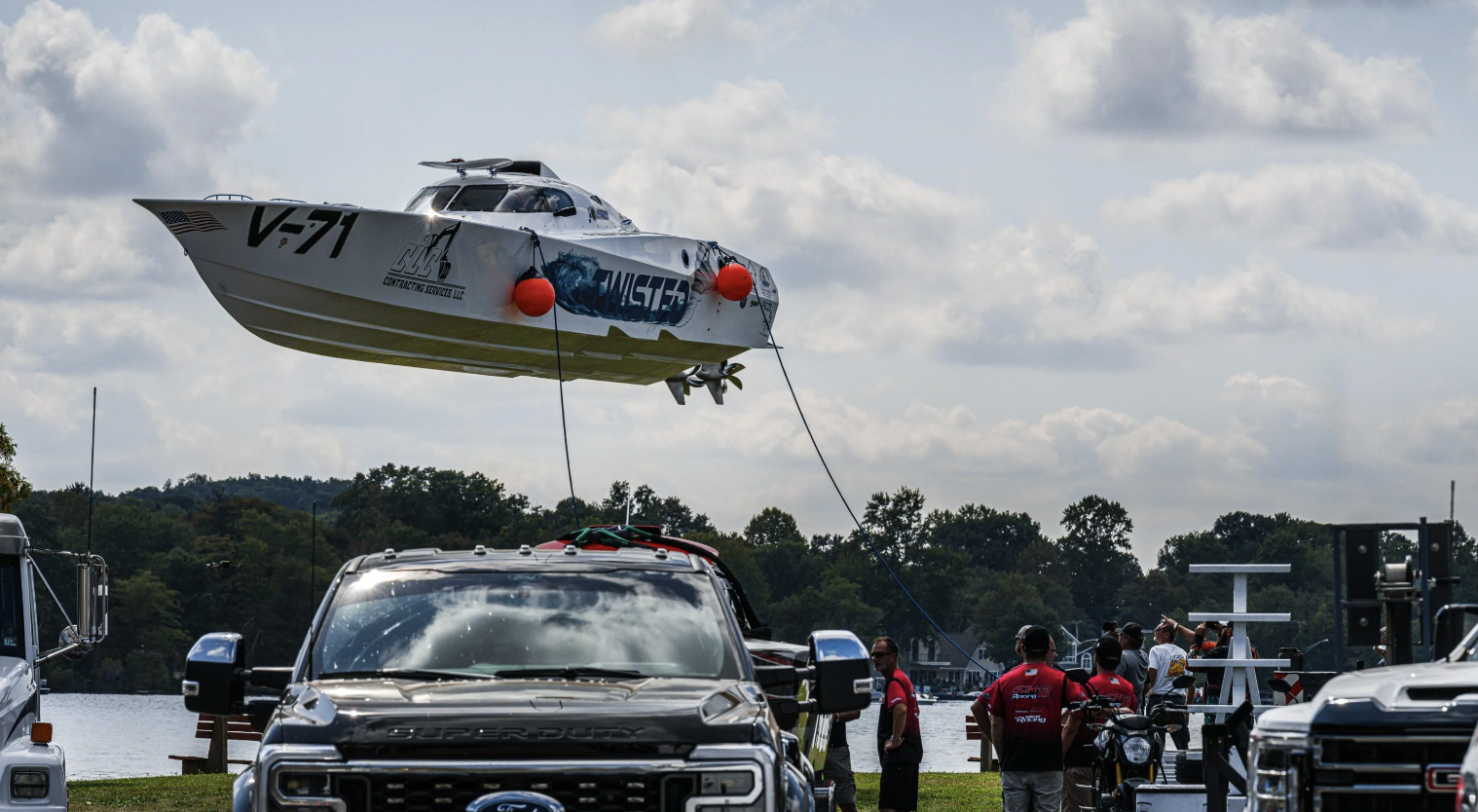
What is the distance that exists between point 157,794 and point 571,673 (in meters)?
13.8

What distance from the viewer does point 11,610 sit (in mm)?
10656

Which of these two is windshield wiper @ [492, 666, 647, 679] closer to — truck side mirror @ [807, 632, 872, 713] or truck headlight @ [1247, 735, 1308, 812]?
truck side mirror @ [807, 632, 872, 713]

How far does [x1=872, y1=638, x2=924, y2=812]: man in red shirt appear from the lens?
13.8 metres

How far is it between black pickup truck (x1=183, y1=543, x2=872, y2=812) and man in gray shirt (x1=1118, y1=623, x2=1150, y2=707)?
1000 cm

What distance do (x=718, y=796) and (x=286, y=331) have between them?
2090 centimetres

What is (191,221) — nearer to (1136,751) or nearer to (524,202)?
(524,202)

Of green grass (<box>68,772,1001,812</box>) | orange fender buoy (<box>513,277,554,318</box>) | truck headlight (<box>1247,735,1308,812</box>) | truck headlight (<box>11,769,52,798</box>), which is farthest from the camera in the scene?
orange fender buoy (<box>513,277,554,318</box>)

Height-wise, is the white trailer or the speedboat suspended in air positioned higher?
the speedboat suspended in air

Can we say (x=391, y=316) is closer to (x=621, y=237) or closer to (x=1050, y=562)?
(x=621, y=237)

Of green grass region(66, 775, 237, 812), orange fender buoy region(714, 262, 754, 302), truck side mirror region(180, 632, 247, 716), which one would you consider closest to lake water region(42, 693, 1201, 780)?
green grass region(66, 775, 237, 812)

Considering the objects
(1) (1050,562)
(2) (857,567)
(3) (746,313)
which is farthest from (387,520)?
(1) (1050,562)

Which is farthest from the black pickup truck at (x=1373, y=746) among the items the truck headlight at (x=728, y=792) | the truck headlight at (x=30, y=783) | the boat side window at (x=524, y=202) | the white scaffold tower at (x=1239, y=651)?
the boat side window at (x=524, y=202)

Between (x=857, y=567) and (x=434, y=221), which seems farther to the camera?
(x=857, y=567)

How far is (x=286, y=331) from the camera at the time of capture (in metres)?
26.4
